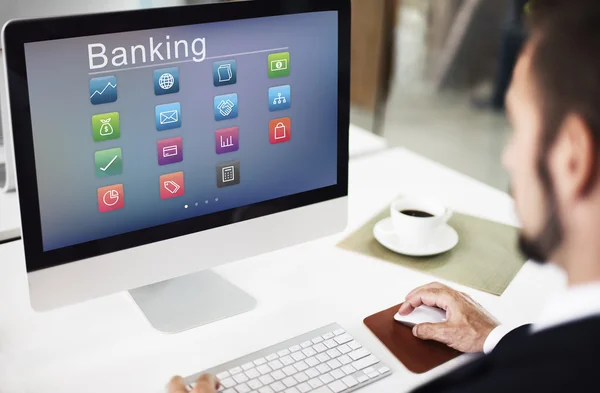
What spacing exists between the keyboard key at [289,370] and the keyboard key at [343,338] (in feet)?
0.33

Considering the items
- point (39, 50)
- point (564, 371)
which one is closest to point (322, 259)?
point (39, 50)

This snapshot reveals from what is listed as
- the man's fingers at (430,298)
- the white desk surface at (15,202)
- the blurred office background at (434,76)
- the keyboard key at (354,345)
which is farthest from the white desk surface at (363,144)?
the blurred office background at (434,76)

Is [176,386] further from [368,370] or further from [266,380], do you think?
[368,370]

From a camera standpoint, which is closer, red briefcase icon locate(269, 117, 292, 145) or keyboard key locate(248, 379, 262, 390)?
keyboard key locate(248, 379, 262, 390)

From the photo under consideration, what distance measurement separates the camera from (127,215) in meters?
1.13

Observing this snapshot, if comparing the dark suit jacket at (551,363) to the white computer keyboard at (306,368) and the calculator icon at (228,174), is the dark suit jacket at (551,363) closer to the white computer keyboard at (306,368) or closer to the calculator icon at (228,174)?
the white computer keyboard at (306,368)

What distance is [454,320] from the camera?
3.90 ft

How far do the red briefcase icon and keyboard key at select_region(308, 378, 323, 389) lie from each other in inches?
16.3

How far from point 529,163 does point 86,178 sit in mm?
645

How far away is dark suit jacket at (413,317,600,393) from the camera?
648 mm

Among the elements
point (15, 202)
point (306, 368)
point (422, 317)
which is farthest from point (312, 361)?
point (15, 202)

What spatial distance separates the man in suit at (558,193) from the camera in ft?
2.21

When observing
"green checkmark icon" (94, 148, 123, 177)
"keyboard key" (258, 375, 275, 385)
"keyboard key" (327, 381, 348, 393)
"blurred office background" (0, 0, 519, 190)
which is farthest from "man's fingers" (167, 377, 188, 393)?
"blurred office background" (0, 0, 519, 190)

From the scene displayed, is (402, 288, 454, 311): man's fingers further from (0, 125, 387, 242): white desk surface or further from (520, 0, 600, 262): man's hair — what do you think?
(0, 125, 387, 242): white desk surface
